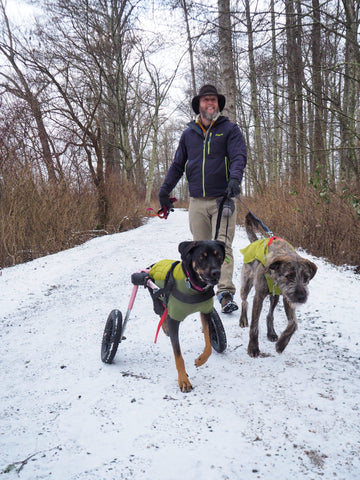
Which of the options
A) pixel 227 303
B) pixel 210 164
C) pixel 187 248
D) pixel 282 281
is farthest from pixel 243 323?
pixel 210 164

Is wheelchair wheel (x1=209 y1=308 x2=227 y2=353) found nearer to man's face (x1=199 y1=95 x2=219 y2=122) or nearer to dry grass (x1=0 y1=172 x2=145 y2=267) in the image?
man's face (x1=199 y1=95 x2=219 y2=122)

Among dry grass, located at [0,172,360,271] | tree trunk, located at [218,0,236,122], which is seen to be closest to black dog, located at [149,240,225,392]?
dry grass, located at [0,172,360,271]

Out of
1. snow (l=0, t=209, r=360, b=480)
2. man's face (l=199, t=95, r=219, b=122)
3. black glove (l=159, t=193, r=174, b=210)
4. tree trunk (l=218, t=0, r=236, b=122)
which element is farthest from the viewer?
tree trunk (l=218, t=0, r=236, b=122)

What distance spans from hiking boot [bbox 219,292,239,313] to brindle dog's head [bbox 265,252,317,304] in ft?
4.42

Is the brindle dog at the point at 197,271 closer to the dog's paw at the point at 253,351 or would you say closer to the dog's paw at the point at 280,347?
the dog's paw at the point at 253,351

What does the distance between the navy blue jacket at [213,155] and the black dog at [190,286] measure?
1.36 metres

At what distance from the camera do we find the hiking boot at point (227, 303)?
12.3 feet

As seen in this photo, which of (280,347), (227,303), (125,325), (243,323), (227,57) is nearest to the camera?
(280,347)

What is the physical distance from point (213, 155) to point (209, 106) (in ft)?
1.84

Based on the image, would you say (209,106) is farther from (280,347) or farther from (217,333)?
(280,347)

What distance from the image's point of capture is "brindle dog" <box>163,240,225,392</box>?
90.0 inches

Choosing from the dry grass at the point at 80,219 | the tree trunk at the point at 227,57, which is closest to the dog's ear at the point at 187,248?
the dry grass at the point at 80,219

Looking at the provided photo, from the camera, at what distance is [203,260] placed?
2.37 meters

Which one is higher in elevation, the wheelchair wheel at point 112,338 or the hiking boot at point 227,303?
the wheelchair wheel at point 112,338
